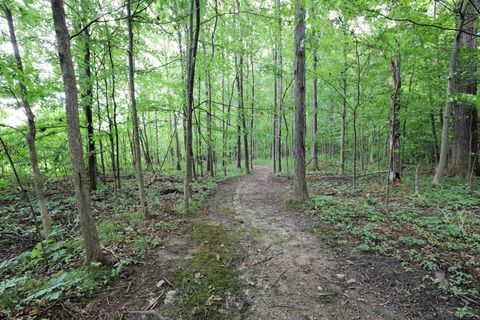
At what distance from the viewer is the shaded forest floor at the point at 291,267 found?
260 centimetres

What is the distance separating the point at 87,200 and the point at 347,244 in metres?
4.77

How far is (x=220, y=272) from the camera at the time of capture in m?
3.40

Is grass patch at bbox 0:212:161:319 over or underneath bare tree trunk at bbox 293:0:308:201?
underneath

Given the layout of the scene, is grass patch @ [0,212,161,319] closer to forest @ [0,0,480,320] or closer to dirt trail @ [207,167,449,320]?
forest @ [0,0,480,320]

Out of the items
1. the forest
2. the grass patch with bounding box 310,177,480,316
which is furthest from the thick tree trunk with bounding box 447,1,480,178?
the grass patch with bounding box 310,177,480,316

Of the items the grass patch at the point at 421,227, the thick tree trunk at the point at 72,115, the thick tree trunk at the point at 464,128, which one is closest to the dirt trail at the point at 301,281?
the grass patch at the point at 421,227

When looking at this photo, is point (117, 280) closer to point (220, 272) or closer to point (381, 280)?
point (220, 272)

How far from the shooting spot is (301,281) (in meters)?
3.15

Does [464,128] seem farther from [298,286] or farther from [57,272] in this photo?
[57,272]

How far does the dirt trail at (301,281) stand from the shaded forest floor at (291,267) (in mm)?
16

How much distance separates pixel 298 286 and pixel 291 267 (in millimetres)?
470

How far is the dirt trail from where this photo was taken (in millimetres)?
2566

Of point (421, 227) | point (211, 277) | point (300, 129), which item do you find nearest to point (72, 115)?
point (211, 277)

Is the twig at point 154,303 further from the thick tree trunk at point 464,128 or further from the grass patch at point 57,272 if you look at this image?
the thick tree trunk at point 464,128
